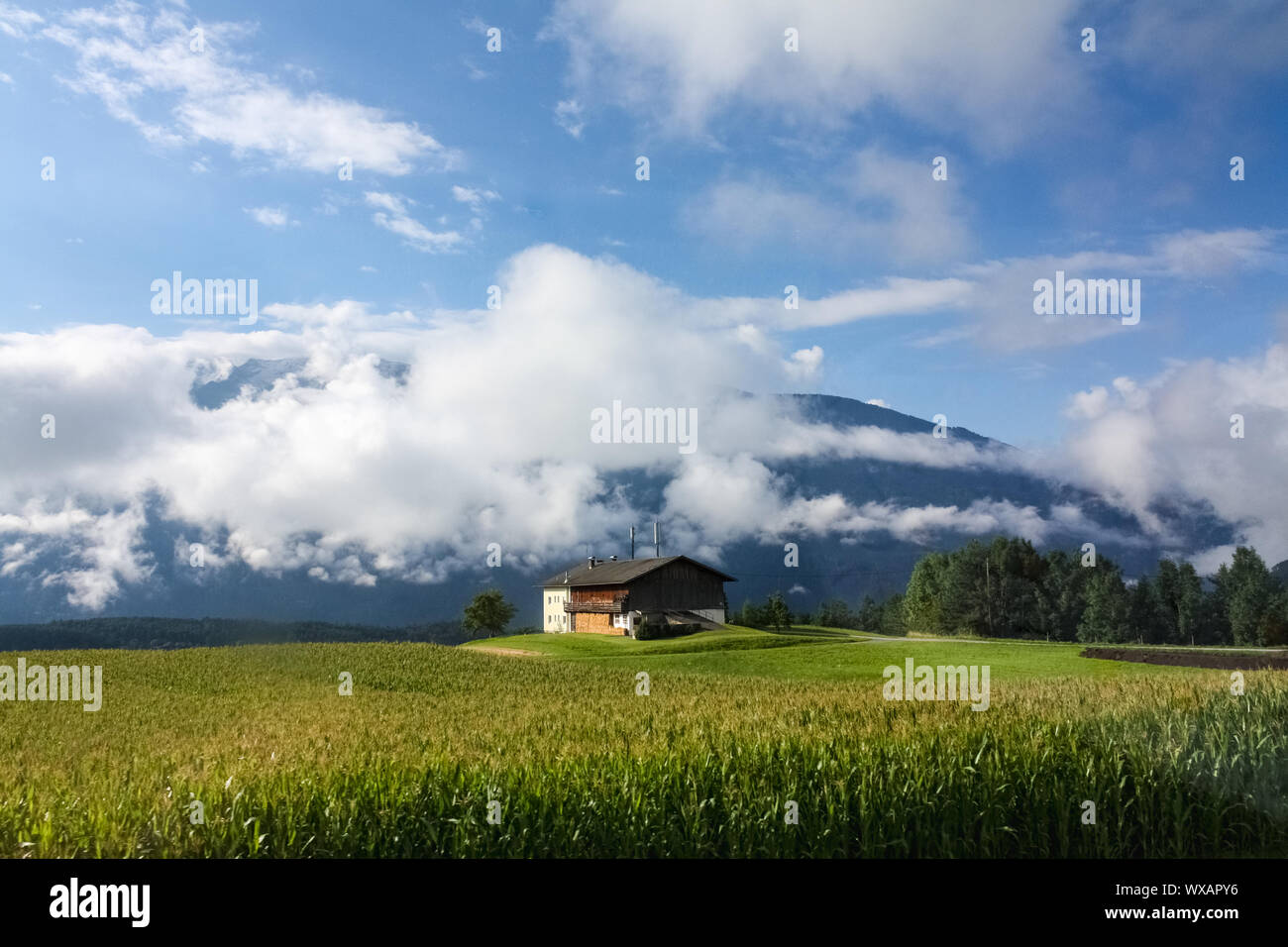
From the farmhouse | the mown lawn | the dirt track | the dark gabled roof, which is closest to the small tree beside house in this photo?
the dark gabled roof

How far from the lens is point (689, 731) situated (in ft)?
39.7

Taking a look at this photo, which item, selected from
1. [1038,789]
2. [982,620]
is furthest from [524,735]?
[982,620]

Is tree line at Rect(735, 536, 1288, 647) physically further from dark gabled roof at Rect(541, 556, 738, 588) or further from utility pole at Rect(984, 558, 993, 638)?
dark gabled roof at Rect(541, 556, 738, 588)

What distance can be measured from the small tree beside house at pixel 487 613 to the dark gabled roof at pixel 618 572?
6.21 meters

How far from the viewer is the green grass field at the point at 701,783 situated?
27.2 ft

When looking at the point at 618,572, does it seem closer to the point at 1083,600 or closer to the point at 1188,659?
the point at 1188,659

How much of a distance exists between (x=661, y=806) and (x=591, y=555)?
9679 cm

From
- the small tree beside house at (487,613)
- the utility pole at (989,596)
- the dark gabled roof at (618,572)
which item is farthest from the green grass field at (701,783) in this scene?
the utility pole at (989,596)

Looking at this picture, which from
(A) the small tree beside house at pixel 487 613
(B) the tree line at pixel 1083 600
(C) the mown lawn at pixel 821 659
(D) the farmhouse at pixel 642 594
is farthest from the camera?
(B) the tree line at pixel 1083 600

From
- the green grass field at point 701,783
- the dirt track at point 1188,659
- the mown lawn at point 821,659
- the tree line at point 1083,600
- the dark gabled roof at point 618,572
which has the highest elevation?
the green grass field at point 701,783

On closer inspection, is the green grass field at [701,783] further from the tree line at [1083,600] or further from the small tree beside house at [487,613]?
the tree line at [1083,600]
